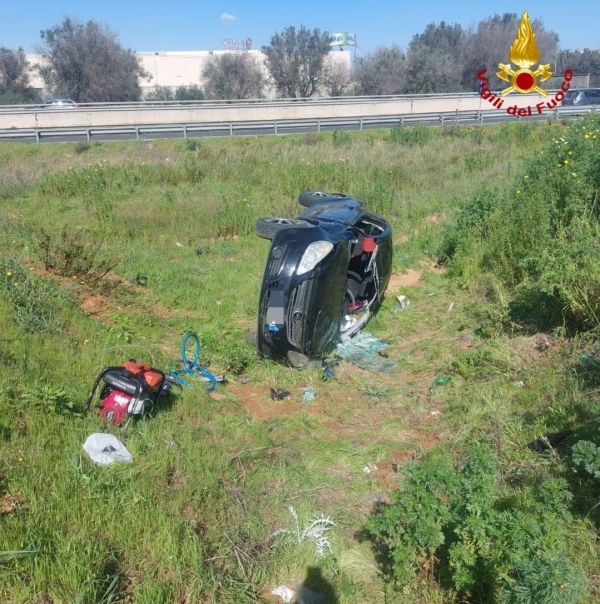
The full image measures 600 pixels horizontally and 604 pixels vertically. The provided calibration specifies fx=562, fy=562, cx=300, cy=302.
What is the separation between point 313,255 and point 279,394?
1466mm

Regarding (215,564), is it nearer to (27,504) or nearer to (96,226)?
(27,504)

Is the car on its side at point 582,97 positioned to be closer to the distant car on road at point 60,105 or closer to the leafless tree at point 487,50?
the leafless tree at point 487,50

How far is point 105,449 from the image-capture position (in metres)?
3.93

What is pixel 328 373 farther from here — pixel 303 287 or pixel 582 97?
pixel 582 97

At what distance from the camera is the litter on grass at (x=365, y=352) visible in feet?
21.1

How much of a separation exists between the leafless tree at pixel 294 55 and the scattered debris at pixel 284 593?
157 feet

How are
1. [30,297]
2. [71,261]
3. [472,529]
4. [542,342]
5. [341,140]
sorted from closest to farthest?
1. [472,529]
2. [542,342]
3. [30,297]
4. [71,261]
5. [341,140]

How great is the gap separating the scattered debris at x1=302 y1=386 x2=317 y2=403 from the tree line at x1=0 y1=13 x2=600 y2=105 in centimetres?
4200

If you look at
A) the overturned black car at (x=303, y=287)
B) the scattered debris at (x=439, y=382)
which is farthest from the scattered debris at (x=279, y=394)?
the scattered debris at (x=439, y=382)

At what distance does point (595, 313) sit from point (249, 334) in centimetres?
372

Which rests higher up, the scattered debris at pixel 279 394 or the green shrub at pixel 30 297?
the green shrub at pixel 30 297

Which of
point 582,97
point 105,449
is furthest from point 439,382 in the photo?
point 582,97

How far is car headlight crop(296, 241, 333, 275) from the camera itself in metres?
5.69

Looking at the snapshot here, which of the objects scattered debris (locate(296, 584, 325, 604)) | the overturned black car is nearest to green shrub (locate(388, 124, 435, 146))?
the overturned black car
